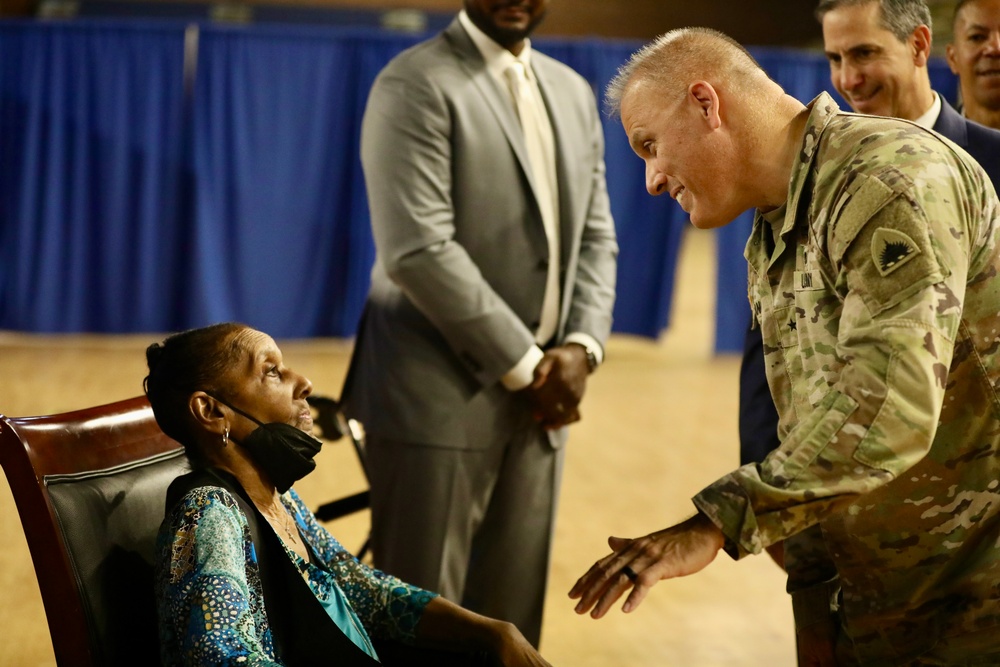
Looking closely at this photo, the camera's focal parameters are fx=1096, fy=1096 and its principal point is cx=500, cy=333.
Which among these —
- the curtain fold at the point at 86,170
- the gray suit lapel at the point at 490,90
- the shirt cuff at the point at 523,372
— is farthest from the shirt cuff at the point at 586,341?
the curtain fold at the point at 86,170

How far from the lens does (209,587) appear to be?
4.46ft

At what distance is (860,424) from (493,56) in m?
1.52

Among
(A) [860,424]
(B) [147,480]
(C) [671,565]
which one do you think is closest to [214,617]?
(B) [147,480]

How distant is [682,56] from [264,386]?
2.55ft

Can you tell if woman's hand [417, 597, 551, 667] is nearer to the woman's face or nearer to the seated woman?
the seated woman

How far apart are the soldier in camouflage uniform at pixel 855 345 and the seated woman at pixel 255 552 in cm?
47

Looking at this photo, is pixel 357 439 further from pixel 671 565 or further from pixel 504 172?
pixel 671 565

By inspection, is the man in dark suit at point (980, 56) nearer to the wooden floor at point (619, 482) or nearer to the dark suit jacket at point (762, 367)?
the dark suit jacket at point (762, 367)

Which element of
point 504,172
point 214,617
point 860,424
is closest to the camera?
point 860,424

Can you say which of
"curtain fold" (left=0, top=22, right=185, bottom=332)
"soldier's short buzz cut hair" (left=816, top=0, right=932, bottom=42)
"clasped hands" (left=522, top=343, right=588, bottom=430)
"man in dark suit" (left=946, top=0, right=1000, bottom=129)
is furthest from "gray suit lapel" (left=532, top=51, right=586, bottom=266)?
"curtain fold" (left=0, top=22, right=185, bottom=332)

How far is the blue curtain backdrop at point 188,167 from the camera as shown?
23.6 feet

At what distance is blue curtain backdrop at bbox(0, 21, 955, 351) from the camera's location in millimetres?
7188

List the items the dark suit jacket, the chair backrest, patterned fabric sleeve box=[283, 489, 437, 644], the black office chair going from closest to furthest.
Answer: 1. the chair backrest
2. patterned fabric sleeve box=[283, 489, 437, 644]
3. the dark suit jacket
4. the black office chair

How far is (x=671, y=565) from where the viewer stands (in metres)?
1.15
